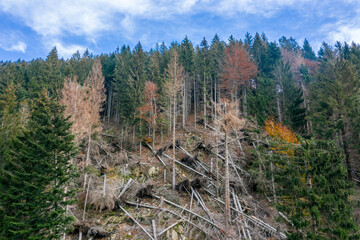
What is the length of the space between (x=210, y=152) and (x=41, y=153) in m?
16.0

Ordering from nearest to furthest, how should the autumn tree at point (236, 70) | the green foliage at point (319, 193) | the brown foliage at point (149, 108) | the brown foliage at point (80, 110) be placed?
the green foliage at point (319, 193), the brown foliage at point (80, 110), the brown foliage at point (149, 108), the autumn tree at point (236, 70)

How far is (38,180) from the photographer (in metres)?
9.41

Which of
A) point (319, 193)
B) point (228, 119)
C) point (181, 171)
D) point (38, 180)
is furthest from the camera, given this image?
point (181, 171)

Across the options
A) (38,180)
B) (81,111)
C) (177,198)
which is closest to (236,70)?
(177,198)

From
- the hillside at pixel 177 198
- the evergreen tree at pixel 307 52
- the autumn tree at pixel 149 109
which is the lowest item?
the hillside at pixel 177 198

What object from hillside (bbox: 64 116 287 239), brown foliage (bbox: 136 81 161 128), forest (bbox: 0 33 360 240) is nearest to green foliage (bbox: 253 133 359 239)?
forest (bbox: 0 33 360 240)

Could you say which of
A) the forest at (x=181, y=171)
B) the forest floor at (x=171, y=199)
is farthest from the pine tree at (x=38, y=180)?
the forest floor at (x=171, y=199)

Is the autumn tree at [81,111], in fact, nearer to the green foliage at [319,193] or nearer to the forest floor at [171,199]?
the forest floor at [171,199]

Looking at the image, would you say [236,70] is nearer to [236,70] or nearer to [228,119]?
[236,70]

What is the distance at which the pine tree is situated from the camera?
28.8ft

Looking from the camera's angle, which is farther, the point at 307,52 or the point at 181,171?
the point at 307,52

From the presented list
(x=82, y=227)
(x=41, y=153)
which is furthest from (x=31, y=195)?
(x=82, y=227)

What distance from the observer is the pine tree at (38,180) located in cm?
877

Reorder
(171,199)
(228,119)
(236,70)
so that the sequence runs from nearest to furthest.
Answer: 1. (228,119)
2. (171,199)
3. (236,70)
